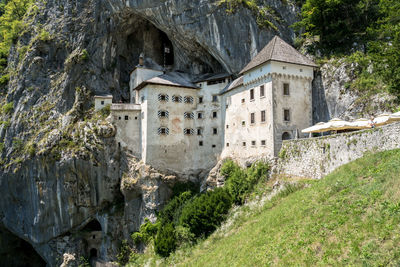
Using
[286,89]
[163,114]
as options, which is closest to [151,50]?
[163,114]

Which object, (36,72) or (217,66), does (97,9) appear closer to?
(36,72)

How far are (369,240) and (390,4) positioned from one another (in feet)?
75.6

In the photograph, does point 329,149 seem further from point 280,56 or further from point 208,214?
point 208,214

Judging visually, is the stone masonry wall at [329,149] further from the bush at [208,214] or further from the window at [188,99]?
the window at [188,99]

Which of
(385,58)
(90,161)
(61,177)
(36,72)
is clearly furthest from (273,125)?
(36,72)

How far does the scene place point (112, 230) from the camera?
38.7 meters

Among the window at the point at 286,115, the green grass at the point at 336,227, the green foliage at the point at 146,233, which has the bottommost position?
the green foliage at the point at 146,233

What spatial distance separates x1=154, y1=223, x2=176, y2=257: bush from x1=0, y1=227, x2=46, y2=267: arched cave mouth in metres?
31.2

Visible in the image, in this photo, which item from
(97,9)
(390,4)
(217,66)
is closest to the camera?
(390,4)

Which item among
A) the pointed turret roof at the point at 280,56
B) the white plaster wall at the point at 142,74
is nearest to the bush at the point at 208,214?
the pointed turret roof at the point at 280,56

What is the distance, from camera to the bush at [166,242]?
28.5 meters

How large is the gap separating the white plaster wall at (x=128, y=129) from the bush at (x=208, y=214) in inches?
503

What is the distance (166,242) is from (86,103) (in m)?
23.1

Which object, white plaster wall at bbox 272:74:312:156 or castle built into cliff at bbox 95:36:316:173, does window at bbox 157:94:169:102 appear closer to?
castle built into cliff at bbox 95:36:316:173
